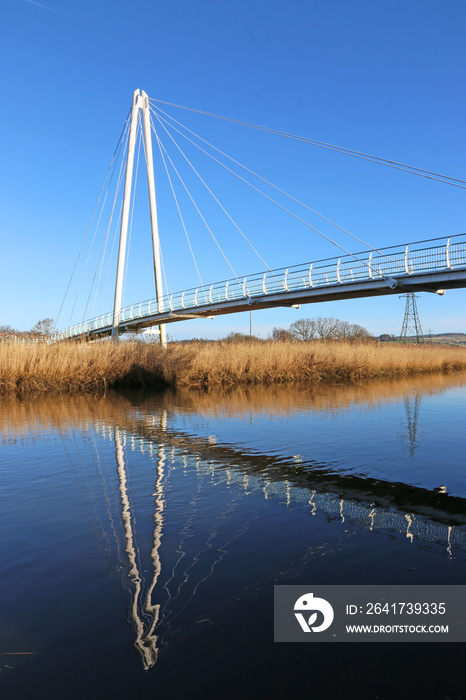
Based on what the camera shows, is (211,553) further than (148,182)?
No

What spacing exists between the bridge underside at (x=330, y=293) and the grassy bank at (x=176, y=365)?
264cm

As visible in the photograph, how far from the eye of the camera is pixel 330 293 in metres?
23.1

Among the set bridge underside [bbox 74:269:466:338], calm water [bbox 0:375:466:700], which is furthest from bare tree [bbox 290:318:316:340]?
calm water [bbox 0:375:466:700]

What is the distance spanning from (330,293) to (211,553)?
65.3 ft

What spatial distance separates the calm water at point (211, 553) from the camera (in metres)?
2.73

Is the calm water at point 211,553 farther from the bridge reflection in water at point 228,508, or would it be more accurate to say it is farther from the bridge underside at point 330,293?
the bridge underside at point 330,293

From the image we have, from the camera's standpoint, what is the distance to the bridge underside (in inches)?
707

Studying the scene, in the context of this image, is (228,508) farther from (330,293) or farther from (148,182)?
(148,182)

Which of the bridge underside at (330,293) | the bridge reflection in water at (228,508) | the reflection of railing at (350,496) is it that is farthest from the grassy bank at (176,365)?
the reflection of railing at (350,496)

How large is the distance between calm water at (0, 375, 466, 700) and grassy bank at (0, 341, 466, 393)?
35.0 feet

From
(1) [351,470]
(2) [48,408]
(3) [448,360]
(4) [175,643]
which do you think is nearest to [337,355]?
(3) [448,360]

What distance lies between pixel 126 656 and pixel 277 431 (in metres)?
7.65

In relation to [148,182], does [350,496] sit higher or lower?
lower

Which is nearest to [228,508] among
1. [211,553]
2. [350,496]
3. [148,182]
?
[211,553]
